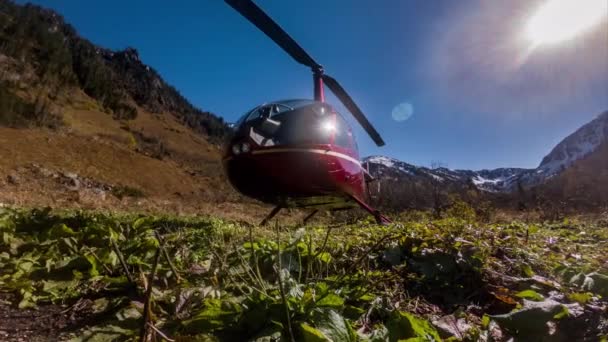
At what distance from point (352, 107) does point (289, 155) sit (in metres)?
4.54

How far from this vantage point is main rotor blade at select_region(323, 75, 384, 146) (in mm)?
9586

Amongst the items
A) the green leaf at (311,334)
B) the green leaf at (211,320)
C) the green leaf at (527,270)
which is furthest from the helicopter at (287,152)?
the green leaf at (311,334)

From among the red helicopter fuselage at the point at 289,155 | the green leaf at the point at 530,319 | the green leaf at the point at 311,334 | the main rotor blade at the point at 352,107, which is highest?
the main rotor blade at the point at 352,107

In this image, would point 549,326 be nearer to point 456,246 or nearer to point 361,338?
point 361,338

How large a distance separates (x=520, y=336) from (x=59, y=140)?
30257 millimetres

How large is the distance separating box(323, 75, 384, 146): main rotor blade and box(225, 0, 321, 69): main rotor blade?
0.97m

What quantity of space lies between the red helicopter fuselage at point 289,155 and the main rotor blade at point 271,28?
1495mm

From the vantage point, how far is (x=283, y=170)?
253 inches

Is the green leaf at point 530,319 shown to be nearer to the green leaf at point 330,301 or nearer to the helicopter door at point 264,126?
the green leaf at point 330,301

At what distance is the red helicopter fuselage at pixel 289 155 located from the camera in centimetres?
641

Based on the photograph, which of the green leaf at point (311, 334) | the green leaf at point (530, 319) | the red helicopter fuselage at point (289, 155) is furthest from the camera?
the red helicopter fuselage at point (289, 155)

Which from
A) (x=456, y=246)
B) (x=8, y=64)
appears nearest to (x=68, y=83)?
(x=8, y=64)

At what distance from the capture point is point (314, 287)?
1.71 metres

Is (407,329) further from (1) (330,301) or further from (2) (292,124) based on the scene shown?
(2) (292,124)
